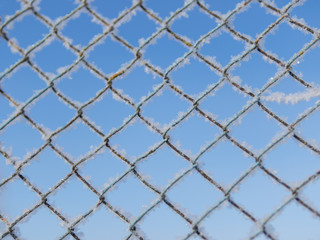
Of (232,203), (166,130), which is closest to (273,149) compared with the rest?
(232,203)

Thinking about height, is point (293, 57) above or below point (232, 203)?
above

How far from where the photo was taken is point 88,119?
1.65 m

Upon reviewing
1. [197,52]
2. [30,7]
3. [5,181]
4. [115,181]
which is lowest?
[115,181]

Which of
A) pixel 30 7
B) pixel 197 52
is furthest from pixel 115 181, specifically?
pixel 30 7

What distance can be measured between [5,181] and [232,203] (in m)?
0.83

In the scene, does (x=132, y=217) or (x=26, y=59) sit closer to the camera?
(x=132, y=217)

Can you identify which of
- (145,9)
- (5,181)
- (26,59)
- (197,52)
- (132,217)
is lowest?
(132,217)

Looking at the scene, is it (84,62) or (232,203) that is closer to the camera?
(232,203)

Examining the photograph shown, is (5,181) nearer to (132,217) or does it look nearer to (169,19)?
(132,217)

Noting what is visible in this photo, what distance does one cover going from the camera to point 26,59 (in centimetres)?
168

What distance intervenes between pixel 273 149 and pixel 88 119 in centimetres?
66

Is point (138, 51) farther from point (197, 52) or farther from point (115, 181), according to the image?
point (115, 181)

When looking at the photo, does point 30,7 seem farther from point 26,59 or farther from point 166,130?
point 166,130

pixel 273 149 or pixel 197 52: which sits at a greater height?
pixel 197 52
